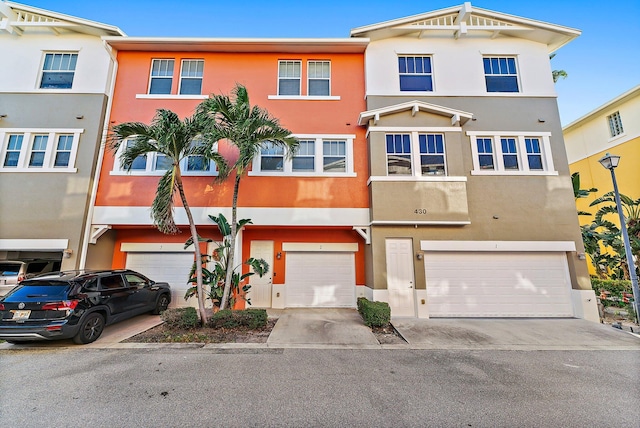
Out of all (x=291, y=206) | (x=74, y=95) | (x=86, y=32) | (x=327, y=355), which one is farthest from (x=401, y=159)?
(x=86, y=32)

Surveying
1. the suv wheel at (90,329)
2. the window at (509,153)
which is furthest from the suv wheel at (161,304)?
the window at (509,153)

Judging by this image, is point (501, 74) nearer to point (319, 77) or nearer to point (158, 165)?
point (319, 77)

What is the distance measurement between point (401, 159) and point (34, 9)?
51.3ft

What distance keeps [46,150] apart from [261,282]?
9.27 metres

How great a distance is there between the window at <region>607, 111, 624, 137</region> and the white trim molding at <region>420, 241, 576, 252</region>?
32.9ft

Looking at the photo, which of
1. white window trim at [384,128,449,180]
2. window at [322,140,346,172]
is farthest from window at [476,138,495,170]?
window at [322,140,346,172]

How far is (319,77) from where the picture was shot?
433 inches

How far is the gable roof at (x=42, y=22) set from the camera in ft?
33.6

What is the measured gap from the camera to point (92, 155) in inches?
378

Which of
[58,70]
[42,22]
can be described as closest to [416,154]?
[58,70]

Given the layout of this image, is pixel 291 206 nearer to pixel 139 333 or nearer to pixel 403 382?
pixel 139 333

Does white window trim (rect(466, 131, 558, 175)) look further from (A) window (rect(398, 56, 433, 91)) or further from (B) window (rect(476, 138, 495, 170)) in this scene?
(A) window (rect(398, 56, 433, 91))

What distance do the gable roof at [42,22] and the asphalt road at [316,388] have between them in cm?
1159

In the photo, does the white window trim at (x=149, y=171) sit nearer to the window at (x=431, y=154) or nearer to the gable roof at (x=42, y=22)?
the gable roof at (x=42, y=22)
